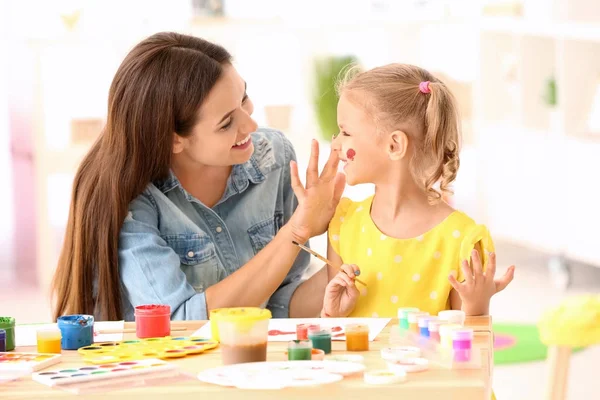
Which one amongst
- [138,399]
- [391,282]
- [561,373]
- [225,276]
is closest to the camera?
[561,373]

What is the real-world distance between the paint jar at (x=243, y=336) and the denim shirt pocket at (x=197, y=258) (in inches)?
30.6

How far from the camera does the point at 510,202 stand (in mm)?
5105

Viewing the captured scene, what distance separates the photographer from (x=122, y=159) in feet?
7.02

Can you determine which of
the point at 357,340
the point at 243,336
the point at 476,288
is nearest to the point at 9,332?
the point at 243,336

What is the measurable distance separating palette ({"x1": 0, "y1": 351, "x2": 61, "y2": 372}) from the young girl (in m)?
0.65

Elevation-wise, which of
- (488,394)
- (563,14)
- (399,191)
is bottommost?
(488,394)

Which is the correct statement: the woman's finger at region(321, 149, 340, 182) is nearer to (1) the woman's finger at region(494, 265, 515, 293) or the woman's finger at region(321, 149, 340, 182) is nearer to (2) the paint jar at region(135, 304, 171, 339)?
(1) the woman's finger at region(494, 265, 515, 293)

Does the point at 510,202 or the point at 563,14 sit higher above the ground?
the point at 563,14

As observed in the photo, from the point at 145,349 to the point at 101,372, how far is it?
16 centimetres

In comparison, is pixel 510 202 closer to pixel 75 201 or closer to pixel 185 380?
pixel 75 201

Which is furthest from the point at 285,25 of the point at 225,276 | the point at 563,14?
the point at 225,276

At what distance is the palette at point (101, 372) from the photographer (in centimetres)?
136

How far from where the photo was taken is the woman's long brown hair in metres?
2.10

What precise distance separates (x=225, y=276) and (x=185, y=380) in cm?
88
